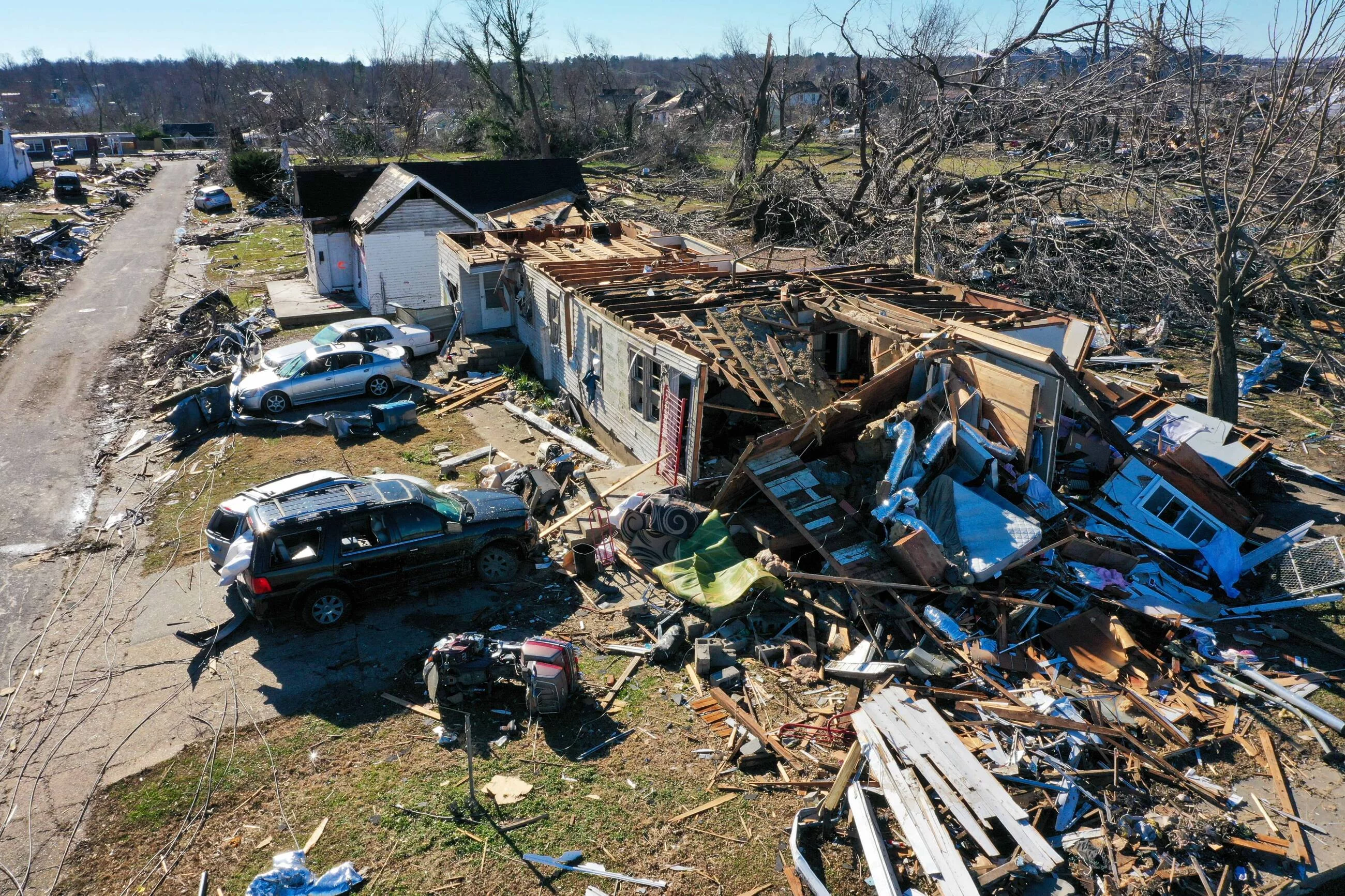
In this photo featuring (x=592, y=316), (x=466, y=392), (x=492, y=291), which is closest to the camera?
(x=592, y=316)

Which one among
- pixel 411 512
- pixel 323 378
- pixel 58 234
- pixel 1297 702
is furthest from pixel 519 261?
pixel 58 234

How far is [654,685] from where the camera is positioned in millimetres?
10164

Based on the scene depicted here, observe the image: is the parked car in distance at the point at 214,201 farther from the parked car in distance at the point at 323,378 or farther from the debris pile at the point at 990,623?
the debris pile at the point at 990,623

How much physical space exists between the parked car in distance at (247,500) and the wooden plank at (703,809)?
6496 mm

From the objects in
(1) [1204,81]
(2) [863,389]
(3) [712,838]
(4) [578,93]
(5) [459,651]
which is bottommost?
(3) [712,838]

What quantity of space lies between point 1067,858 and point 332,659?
8591 millimetres

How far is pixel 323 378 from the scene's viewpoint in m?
19.3

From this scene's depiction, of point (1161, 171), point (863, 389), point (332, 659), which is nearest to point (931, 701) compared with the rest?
point (863, 389)

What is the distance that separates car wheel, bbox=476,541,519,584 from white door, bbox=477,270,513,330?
11.4 metres

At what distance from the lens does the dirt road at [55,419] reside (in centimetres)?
1273

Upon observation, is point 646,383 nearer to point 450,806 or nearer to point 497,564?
point 497,564

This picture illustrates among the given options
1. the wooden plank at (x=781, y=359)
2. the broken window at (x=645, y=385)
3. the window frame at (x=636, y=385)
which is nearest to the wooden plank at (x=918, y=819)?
the wooden plank at (x=781, y=359)

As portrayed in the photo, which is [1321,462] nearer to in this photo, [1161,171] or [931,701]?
[1161,171]

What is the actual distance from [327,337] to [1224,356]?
1960cm
